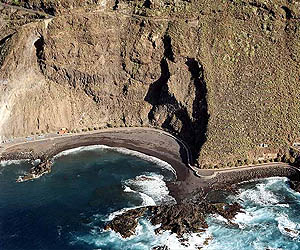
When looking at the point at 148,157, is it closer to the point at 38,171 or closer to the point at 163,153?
the point at 163,153

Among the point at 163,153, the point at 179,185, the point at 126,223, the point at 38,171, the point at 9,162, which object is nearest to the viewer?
the point at 126,223

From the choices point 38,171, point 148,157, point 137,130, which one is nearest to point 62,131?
point 38,171

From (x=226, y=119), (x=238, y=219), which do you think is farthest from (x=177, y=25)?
(x=238, y=219)

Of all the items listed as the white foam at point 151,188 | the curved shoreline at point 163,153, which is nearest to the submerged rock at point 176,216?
the white foam at point 151,188

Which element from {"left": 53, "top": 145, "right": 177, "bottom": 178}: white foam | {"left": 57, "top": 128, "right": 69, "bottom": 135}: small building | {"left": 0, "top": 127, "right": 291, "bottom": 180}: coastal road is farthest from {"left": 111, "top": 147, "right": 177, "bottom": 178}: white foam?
{"left": 57, "top": 128, "right": 69, "bottom": 135}: small building

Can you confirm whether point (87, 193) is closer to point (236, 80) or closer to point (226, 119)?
point (226, 119)

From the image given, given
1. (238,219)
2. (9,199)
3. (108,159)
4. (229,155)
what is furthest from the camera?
(108,159)

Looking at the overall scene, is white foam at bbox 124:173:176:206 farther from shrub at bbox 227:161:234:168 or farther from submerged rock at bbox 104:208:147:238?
shrub at bbox 227:161:234:168
